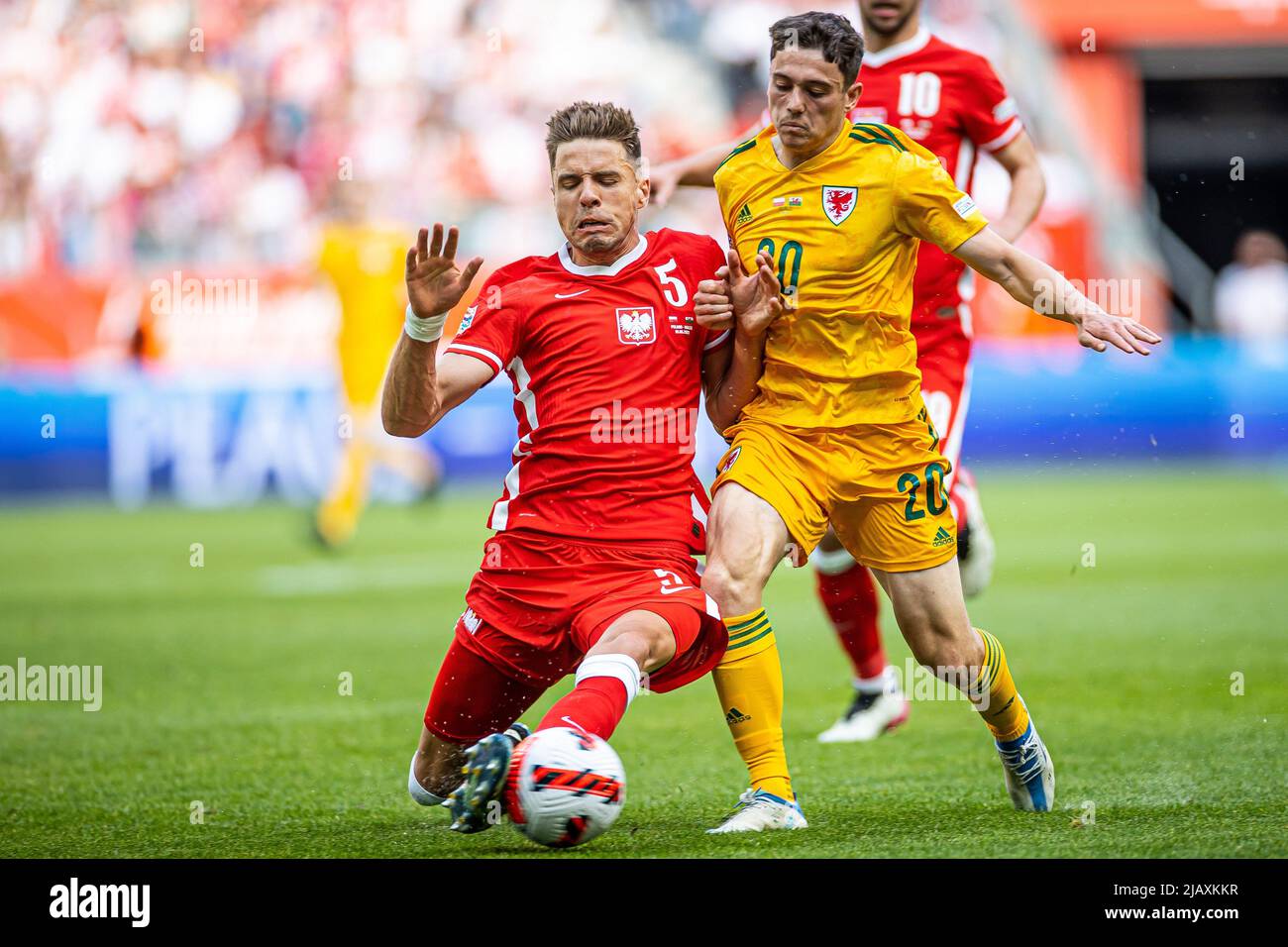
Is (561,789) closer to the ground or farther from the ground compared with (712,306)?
closer to the ground

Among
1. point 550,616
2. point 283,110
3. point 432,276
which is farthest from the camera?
point 283,110

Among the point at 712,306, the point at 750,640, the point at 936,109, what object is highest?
the point at 936,109

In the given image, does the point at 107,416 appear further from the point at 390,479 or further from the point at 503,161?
the point at 503,161

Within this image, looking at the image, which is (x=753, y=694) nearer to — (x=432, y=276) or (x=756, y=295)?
(x=756, y=295)

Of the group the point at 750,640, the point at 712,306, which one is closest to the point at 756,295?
the point at 712,306

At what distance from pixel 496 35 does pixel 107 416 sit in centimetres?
609

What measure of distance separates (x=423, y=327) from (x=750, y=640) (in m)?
1.28

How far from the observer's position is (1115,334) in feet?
14.3

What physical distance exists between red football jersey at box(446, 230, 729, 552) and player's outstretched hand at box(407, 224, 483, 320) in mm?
368

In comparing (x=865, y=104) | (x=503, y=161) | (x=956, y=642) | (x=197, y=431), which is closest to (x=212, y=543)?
(x=197, y=431)

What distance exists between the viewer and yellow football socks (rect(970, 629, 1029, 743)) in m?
4.81

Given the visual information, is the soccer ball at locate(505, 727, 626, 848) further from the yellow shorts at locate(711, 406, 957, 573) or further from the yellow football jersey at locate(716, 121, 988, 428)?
the yellow football jersey at locate(716, 121, 988, 428)

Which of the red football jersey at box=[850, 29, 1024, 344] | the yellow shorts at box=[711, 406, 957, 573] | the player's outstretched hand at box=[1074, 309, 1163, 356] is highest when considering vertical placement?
the red football jersey at box=[850, 29, 1024, 344]

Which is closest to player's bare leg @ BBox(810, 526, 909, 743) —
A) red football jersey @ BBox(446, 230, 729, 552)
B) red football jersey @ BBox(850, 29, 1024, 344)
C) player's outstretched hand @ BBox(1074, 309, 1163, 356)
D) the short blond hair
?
red football jersey @ BBox(850, 29, 1024, 344)
